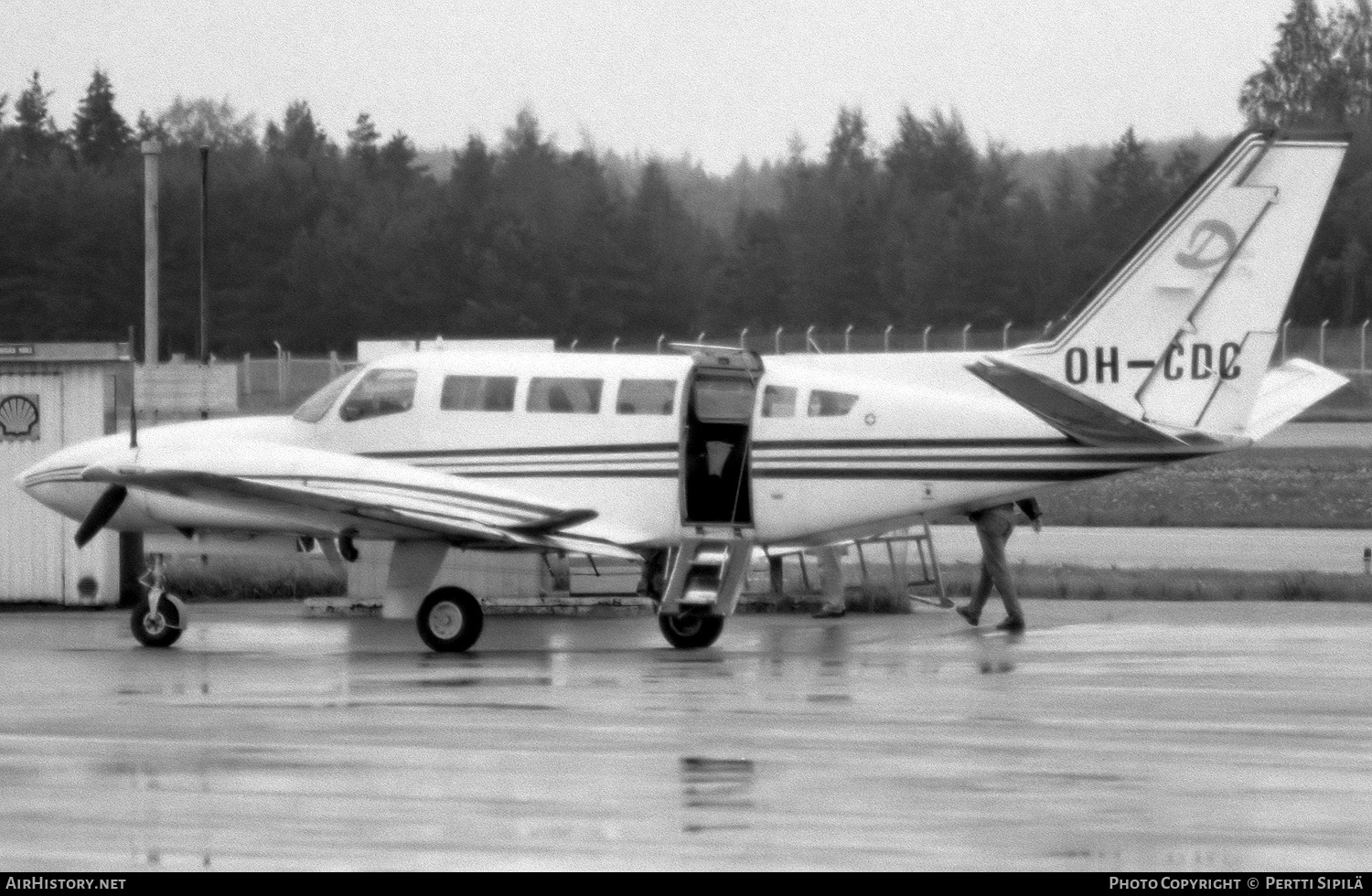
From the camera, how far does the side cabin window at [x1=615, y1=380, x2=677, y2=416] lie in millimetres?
18656

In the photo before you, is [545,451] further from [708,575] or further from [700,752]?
[700,752]

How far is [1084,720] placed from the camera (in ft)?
41.8

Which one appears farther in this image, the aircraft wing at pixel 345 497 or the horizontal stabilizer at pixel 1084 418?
the horizontal stabilizer at pixel 1084 418

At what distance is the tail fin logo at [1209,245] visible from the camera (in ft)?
61.0

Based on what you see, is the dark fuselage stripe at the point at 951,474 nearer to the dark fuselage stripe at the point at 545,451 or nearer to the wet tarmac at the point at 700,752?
the dark fuselage stripe at the point at 545,451

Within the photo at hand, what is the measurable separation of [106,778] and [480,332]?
156 feet

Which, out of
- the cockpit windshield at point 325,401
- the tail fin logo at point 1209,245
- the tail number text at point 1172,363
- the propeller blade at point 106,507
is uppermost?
the tail fin logo at point 1209,245

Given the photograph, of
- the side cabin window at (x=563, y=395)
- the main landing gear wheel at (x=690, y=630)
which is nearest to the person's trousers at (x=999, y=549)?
the main landing gear wheel at (x=690, y=630)

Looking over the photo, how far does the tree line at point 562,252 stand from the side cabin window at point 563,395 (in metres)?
38.9

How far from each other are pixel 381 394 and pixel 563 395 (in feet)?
5.74

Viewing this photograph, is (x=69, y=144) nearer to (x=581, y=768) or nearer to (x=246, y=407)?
(x=246, y=407)

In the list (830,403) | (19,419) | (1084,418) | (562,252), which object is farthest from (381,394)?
(562,252)

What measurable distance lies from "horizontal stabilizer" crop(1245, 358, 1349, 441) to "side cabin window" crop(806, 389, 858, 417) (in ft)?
11.9

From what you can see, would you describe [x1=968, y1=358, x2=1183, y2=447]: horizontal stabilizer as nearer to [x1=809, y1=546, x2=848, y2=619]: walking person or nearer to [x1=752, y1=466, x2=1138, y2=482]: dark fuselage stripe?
[x1=752, y1=466, x2=1138, y2=482]: dark fuselage stripe
